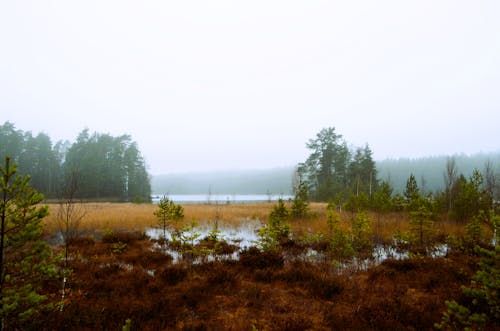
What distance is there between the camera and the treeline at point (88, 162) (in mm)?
40844

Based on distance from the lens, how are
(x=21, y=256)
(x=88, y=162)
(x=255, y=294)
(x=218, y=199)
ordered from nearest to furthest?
1. (x=21, y=256)
2. (x=255, y=294)
3. (x=88, y=162)
4. (x=218, y=199)

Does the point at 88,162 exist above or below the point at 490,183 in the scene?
above

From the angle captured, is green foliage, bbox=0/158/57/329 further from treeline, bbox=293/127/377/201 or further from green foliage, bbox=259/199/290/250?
treeline, bbox=293/127/377/201

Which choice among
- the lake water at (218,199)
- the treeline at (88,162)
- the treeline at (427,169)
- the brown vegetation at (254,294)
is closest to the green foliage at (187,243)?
the brown vegetation at (254,294)

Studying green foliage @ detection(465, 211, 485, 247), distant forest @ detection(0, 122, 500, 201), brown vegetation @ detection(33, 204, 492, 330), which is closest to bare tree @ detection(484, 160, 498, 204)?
green foliage @ detection(465, 211, 485, 247)

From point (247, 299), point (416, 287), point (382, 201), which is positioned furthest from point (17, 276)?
point (382, 201)

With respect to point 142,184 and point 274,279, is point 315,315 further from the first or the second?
point 142,184

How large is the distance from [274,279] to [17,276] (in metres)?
5.52

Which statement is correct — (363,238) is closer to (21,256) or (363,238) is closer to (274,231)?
(274,231)

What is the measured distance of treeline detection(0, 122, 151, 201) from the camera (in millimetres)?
40844

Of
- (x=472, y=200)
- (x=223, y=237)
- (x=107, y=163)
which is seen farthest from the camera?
(x=107, y=163)

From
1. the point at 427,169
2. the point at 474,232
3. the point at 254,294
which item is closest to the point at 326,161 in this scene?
the point at 474,232

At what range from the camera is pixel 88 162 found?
42.1 m

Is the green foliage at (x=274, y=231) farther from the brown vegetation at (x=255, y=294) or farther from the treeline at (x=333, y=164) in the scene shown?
the treeline at (x=333, y=164)
